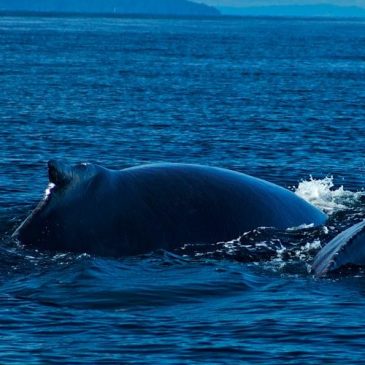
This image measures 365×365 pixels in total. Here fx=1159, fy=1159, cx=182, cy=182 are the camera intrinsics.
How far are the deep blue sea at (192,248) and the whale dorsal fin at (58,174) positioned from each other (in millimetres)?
921

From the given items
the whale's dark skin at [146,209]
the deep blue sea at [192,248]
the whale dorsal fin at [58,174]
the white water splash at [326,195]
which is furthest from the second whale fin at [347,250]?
the white water splash at [326,195]

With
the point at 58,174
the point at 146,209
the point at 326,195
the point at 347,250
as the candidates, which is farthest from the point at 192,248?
the point at 326,195

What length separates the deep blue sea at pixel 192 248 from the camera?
12203 mm

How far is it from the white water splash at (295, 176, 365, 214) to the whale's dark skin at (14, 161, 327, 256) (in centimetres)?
417

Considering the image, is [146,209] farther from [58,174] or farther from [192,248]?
[58,174]

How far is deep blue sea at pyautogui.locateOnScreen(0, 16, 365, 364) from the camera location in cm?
1220

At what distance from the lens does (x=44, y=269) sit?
1448 centimetres

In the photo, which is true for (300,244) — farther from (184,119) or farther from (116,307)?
(184,119)

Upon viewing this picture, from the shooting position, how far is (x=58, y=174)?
14547mm

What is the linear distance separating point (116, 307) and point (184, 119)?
2611 centimetres

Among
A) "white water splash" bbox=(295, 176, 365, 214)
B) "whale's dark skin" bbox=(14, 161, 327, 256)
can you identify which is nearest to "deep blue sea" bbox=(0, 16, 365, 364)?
"white water splash" bbox=(295, 176, 365, 214)

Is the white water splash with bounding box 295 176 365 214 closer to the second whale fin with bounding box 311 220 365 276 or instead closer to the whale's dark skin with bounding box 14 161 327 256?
the whale's dark skin with bounding box 14 161 327 256

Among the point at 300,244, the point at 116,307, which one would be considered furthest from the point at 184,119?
the point at 116,307

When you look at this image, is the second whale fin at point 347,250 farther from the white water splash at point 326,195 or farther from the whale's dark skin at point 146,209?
the white water splash at point 326,195
